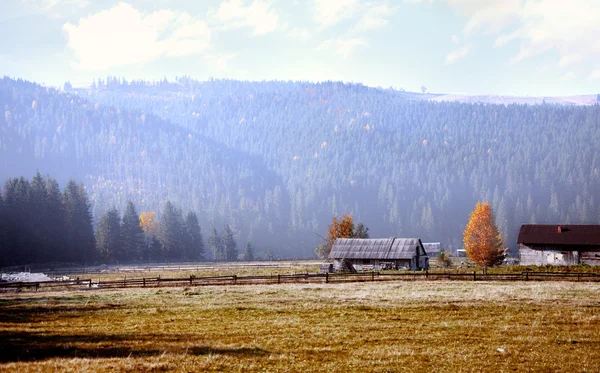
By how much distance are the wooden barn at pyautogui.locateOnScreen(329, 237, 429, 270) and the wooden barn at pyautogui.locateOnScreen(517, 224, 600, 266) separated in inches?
628

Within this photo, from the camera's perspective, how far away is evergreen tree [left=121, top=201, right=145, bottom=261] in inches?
4956

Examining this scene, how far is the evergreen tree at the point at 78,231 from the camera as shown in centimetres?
11262

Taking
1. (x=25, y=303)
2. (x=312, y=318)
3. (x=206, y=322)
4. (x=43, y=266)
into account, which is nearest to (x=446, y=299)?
(x=312, y=318)

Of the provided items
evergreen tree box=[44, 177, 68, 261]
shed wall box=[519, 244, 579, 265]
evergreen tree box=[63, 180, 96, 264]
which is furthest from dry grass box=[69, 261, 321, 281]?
shed wall box=[519, 244, 579, 265]

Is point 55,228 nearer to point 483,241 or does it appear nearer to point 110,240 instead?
point 110,240

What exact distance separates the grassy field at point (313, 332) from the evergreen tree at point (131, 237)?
85155mm

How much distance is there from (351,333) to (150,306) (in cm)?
1673

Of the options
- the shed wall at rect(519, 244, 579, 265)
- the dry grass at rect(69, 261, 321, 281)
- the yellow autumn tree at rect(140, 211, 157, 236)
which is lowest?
the dry grass at rect(69, 261, 321, 281)

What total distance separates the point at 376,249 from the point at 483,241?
787 inches

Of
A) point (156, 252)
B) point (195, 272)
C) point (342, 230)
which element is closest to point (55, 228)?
point (156, 252)

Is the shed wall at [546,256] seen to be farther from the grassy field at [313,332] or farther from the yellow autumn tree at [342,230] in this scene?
the grassy field at [313,332]

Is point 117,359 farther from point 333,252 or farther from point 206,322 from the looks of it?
point 333,252

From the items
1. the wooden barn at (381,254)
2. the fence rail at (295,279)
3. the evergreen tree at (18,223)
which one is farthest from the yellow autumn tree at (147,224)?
the fence rail at (295,279)

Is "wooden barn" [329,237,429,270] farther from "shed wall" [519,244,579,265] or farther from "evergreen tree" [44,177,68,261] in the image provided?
"evergreen tree" [44,177,68,261]
